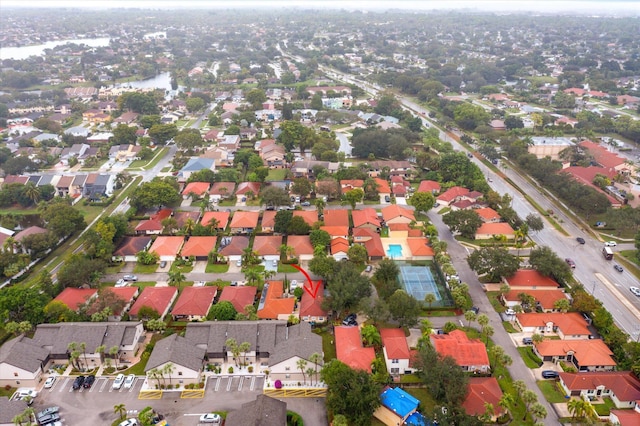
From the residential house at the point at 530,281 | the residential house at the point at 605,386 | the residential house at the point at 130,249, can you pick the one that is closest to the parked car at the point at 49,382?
the residential house at the point at 130,249

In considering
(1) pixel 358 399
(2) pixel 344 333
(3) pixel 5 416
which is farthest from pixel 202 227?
(1) pixel 358 399

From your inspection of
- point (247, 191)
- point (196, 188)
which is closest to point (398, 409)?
point (247, 191)

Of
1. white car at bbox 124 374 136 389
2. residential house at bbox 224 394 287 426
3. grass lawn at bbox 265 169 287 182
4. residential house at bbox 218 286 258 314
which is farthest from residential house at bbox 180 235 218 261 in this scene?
residential house at bbox 224 394 287 426

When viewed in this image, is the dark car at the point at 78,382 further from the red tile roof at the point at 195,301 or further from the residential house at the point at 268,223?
the residential house at the point at 268,223

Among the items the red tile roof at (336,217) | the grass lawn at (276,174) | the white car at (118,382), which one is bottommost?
the grass lawn at (276,174)

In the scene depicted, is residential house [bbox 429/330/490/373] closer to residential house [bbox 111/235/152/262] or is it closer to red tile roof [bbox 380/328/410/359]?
red tile roof [bbox 380/328/410/359]

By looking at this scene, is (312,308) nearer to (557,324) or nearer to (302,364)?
(302,364)
